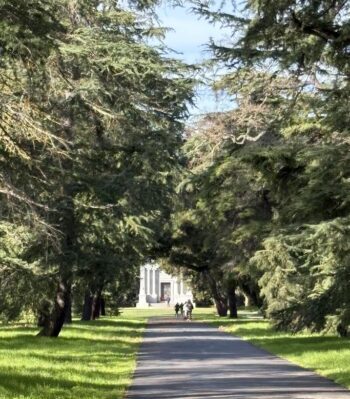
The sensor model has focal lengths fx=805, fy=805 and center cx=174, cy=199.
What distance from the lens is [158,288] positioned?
13362 cm

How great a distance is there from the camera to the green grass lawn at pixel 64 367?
12.9 metres

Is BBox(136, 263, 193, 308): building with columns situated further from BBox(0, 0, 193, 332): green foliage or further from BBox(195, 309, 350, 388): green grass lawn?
BBox(0, 0, 193, 332): green foliage

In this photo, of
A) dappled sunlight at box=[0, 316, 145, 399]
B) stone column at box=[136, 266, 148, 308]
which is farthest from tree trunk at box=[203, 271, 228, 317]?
stone column at box=[136, 266, 148, 308]

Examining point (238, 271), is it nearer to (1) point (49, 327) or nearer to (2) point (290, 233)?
(1) point (49, 327)

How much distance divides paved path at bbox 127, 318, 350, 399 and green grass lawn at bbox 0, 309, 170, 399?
48cm

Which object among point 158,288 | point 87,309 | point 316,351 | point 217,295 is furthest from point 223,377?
point 158,288

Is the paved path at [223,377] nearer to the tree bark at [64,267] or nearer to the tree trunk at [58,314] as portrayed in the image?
the tree bark at [64,267]

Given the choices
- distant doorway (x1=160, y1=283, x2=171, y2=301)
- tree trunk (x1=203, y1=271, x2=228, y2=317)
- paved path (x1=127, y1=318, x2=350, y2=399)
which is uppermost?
distant doorway (x1=160, y1=283, x2=171, y2=301)

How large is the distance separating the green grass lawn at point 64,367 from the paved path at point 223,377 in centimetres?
48

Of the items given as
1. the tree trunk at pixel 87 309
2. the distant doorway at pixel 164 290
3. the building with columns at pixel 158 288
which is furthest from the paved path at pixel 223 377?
the distant doorway at pixel 164 290

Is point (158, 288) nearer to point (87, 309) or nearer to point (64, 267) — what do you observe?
point (87, 309)

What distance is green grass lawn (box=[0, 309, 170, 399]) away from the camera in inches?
507

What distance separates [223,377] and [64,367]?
3.70 m

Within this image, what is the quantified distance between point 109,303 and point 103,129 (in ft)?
154
